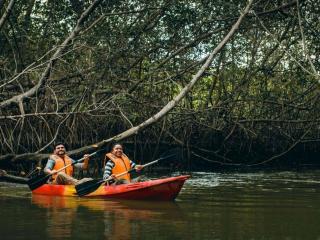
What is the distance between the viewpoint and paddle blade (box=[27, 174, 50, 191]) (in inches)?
559

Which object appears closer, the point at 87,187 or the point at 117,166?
the point at 87,187

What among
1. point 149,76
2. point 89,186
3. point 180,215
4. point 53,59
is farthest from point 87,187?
point 149,76

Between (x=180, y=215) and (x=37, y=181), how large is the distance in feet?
12.5

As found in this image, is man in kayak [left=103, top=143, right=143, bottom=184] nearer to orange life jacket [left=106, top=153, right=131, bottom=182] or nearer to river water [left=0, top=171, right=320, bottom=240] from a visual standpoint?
orange life jacket [left=106, top=153, right=131, bottom=182]

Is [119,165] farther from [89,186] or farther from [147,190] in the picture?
[147,190]

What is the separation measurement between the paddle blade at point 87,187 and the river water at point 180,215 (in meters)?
0.20

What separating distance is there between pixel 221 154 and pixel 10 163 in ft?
21.0

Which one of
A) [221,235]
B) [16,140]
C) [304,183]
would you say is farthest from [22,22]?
[221,235]

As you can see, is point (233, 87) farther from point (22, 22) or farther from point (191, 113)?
point (22, 22)

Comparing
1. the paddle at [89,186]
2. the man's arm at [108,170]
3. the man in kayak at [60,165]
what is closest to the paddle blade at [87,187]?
the paddle at [89,186]

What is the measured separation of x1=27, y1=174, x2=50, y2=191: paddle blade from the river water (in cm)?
18

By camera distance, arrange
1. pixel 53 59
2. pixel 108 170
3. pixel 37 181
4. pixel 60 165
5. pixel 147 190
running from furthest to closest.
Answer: pixel 53 59 < pixel 60 165 < pixel 37 181 < pixel 108 170 < pixel 147 190

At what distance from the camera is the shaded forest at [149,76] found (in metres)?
15.3

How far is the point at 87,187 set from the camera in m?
13.6
